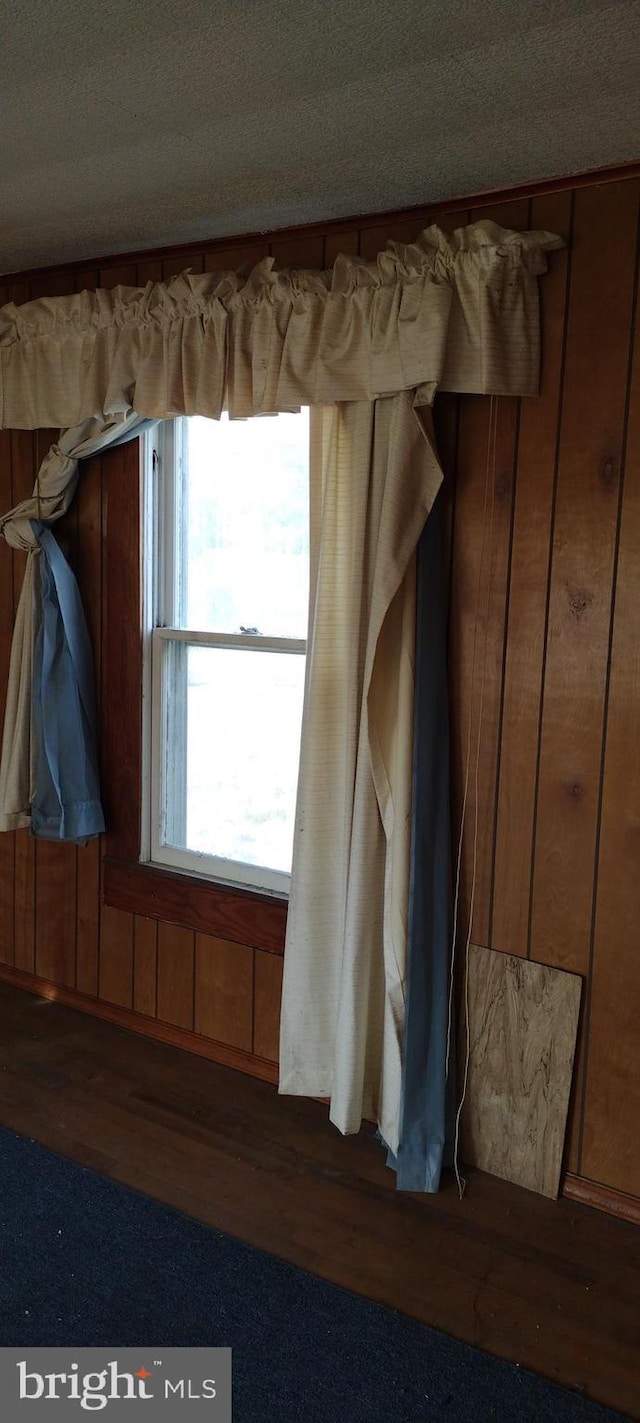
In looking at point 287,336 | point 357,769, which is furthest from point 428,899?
point 287,336

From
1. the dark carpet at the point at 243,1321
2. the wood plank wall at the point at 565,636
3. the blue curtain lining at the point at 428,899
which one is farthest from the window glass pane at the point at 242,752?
the dark carpet at the point at 243,1321

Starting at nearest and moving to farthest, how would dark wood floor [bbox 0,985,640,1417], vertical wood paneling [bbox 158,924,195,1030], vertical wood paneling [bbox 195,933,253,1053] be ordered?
dark wood floor [bbox 0,985,640,1417] → vertical wood paneling [bbox 195,933,253,1053] → vertical wood paneling [bbox 158,924,195,1030]

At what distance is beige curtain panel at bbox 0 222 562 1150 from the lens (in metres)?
2.45

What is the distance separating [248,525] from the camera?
10.0 ft

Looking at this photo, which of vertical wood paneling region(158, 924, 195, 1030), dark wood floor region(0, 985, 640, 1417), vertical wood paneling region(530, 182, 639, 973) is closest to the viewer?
dark wood floor region(0, 985, 640, 1417)

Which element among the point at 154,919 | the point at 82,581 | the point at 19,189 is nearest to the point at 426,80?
the point at 19,189

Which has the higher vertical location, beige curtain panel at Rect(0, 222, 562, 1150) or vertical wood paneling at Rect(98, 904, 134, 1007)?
beige curtain panel at Rect(0, 222, 562, 1150)

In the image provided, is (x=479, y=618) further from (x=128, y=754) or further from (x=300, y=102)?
(x=128, y=754)

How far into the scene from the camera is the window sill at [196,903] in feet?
10.0

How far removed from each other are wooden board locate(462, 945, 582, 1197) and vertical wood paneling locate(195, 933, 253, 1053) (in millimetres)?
749

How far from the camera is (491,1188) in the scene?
2619 mm

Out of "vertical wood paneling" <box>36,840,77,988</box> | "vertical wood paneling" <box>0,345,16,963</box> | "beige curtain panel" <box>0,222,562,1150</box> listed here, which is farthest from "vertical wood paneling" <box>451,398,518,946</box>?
"vertical wood paneling" <box>0,345,16,963</box>

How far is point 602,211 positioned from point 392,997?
190 centimetres

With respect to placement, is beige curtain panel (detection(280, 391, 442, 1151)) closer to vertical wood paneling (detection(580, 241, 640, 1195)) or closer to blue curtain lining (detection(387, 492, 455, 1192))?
blue curtain lining (detection(387, 492, 455, 1192))
